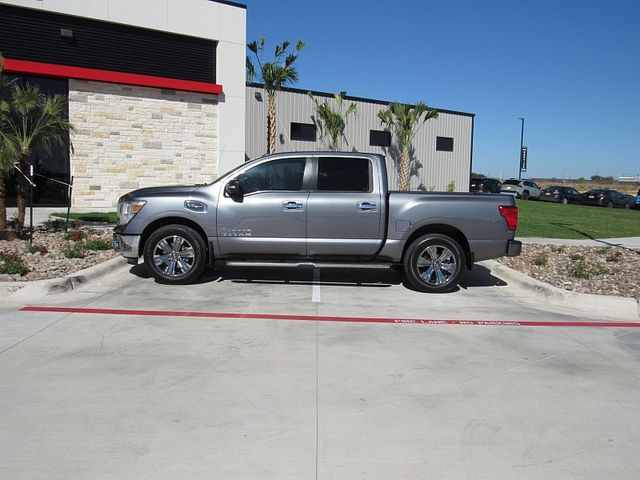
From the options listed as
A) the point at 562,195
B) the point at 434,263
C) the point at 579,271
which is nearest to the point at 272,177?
the point at 434,263

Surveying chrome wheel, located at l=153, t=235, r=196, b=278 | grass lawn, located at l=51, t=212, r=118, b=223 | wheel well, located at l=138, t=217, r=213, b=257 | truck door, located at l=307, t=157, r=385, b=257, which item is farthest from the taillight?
grass lawn, located at l=51, t=212, r=118, b=223

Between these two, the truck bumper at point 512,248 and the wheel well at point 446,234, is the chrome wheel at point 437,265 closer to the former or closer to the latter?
the wheel well at point 446,234

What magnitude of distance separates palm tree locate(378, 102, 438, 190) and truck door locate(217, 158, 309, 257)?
22720 mm

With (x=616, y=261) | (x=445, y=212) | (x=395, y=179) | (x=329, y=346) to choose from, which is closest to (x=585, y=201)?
(x=395, y=179)

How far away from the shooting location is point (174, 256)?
835cm

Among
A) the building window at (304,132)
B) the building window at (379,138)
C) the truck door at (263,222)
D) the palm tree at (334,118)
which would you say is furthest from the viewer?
the building window at (379,138)

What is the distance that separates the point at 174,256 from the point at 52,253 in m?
3.02

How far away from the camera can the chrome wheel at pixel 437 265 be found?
840 cm

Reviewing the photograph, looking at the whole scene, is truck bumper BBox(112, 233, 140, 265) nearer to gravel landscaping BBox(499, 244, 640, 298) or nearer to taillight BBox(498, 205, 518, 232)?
taillight BBox(498, 205, 518, 232)

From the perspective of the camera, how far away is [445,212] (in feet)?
27.4

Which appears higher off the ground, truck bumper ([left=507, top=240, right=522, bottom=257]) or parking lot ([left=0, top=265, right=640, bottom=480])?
truck bumper ([left=507, top=240, right=522, bottom=257])

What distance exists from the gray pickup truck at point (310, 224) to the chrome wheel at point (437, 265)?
0.05 ft

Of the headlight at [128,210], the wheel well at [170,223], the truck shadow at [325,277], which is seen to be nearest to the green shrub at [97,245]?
the truck shadow at [325,277]

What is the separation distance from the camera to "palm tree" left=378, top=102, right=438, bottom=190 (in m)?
30.0
